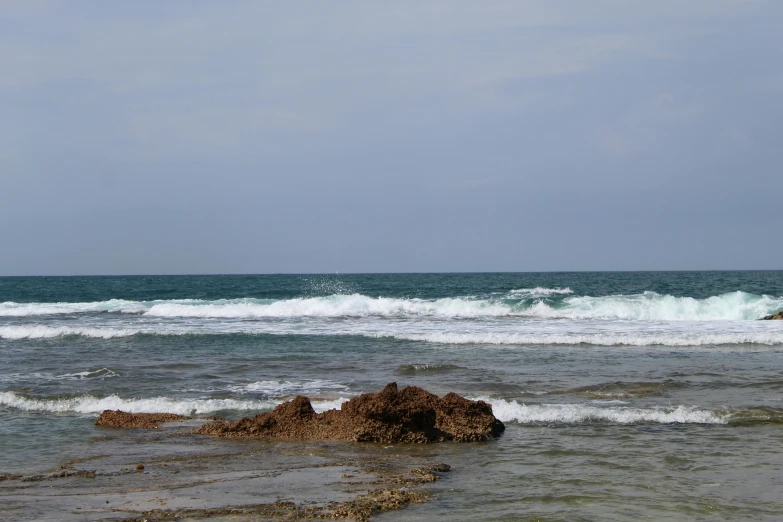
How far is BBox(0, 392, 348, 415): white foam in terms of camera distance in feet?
38.0

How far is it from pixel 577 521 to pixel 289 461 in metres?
3.52

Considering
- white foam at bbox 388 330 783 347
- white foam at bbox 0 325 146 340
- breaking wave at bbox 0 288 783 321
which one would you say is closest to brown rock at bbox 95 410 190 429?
white foam at bbox 388 330 783 347

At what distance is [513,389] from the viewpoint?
1300 centimetres

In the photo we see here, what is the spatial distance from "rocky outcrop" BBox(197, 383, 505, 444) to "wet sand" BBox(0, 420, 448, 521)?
0.85ft

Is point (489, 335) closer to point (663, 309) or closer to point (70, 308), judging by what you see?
point (663, 309)

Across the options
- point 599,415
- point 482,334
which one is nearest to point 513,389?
Answer: point 599,415

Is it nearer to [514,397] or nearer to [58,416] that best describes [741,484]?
[514,397]

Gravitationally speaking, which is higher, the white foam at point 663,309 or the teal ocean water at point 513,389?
the white foam at point 663,309

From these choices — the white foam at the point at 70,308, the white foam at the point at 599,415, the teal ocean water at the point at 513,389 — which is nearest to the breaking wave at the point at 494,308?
the white foam at the point at 70,308

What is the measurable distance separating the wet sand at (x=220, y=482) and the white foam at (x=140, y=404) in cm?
207

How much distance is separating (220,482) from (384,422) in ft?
8.37

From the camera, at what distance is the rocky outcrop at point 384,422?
9133mm

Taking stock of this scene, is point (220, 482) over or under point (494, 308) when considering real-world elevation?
under

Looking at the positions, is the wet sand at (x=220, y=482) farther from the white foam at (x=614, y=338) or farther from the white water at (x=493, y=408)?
the white foam at (x=614, y=338)
